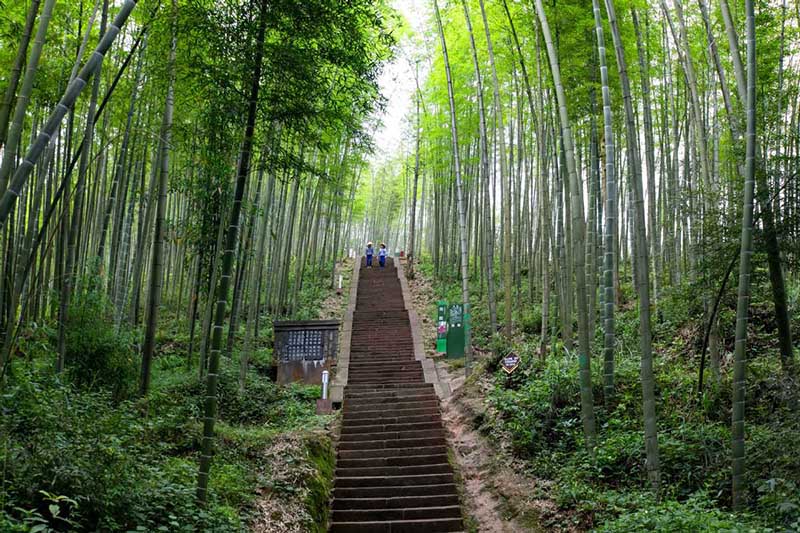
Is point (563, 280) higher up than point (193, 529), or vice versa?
point (563, 280)

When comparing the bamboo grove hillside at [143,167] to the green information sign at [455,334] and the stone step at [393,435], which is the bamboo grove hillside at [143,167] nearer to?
the stone step at [393,435]

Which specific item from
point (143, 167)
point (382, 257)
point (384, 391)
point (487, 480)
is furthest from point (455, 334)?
point (382, 257)

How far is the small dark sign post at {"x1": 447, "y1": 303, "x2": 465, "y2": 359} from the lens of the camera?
1061cm

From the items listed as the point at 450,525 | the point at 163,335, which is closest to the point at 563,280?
the point at 450,525

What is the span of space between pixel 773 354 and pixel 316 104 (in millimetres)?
5291

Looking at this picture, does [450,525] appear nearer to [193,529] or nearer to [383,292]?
[193,529]

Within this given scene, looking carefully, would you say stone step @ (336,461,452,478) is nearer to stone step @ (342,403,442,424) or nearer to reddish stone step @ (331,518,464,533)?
reddish stone step @ (331,518,464,533)

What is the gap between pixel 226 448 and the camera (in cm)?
554

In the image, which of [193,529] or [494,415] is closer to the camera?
[193,529]

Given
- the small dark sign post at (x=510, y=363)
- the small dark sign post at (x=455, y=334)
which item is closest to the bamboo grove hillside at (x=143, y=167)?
the small dark sign post at (x=510, y=363)

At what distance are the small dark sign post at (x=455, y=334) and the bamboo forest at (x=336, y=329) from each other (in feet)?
1.63

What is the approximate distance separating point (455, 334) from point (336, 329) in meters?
2.25

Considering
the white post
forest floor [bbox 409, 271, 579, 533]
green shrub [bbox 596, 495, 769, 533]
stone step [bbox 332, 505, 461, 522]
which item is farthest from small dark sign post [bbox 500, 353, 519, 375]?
green shrub [bbox 596, 495, 769, 533]

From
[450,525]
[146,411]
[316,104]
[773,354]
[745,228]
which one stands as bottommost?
[450,525]
